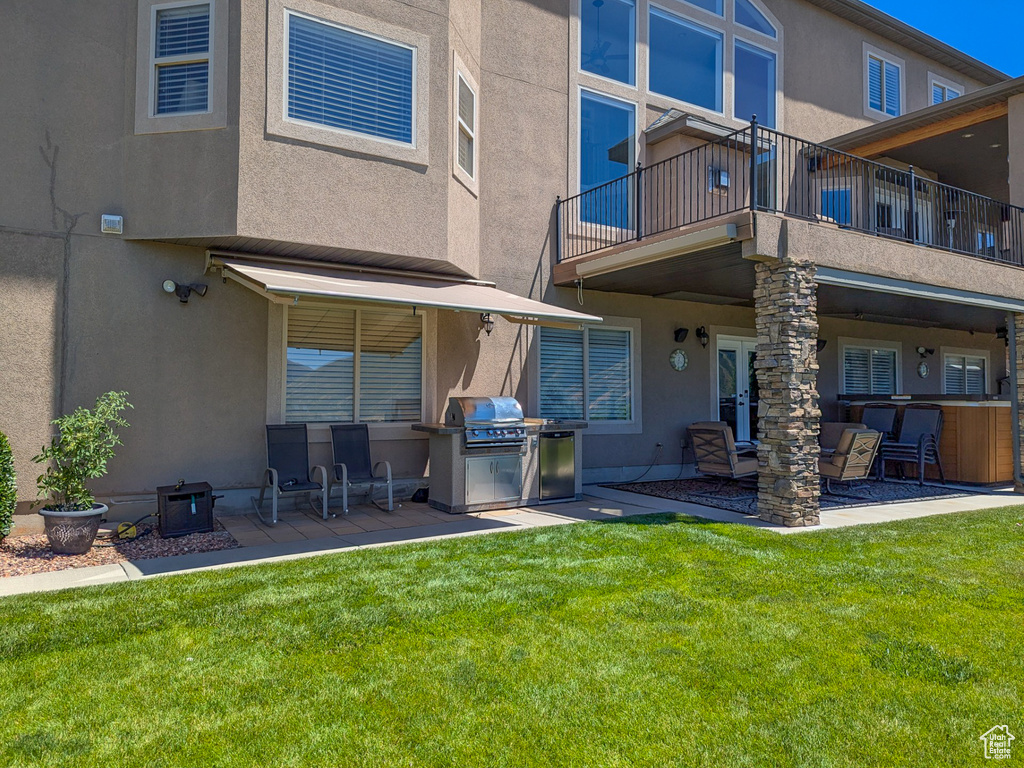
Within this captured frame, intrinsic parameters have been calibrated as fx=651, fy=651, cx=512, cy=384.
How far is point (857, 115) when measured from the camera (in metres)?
19.6

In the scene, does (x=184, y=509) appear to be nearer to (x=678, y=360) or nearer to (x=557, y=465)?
(x=557, y=465)

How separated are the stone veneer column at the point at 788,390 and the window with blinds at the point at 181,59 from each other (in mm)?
9203

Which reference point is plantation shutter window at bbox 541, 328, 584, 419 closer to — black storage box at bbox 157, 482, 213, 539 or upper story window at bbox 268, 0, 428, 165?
upper story window at bbox 268, 0, 428, 165

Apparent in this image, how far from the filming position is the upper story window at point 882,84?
2000 cm

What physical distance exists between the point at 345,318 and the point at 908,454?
13.2 m

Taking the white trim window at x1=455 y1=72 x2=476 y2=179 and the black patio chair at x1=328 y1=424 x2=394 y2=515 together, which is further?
the white trim window at x1=455 y1=72 x2=476 y2=179

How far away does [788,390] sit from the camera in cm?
1016

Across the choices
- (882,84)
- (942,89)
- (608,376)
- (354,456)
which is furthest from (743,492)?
(942,89)

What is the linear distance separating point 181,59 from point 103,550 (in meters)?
7.25

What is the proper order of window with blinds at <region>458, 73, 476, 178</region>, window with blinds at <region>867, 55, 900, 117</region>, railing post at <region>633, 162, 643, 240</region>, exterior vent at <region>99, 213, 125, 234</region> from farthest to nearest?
window with blinds at <region>867, 55, 900, 117</region>, railing post at <region>633, 162, 643, 240</region>, window with blinds at <region>458, 73, 476, 178</region>, exterior vent at <region>99, 213, 125, 234</region>

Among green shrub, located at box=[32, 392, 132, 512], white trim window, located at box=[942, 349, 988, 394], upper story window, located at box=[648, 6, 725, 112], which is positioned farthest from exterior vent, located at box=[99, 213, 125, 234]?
white trim window, located at box=[942, 349, 988, 394]

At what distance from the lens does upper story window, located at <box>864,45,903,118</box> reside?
2000cm

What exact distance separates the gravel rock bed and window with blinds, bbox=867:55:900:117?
21662 millimetres

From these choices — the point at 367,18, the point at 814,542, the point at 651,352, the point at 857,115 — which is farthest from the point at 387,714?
the point at 857,115
